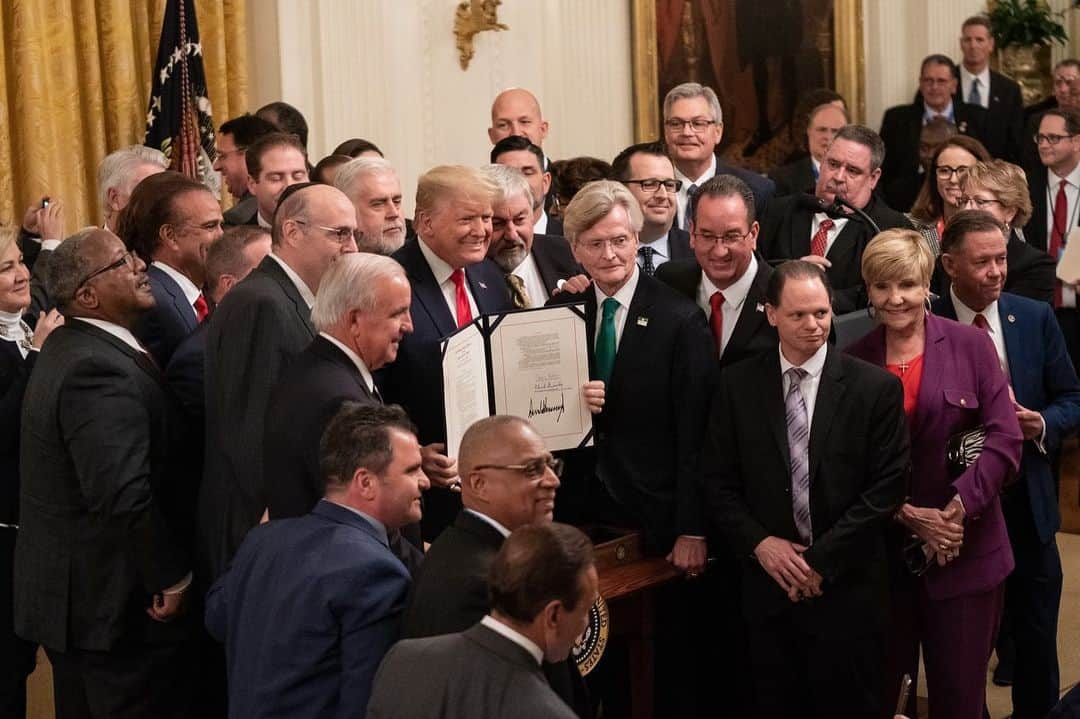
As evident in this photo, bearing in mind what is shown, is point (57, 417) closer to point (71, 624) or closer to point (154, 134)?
point (71, 624)

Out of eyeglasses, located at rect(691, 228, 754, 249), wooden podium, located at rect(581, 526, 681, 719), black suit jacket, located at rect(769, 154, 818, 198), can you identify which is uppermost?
black suit jacket, located at rect(769, 154, 818, 198)

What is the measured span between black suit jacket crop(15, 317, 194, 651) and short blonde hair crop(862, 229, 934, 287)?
230 centimetres

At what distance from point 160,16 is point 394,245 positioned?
335 centimetres

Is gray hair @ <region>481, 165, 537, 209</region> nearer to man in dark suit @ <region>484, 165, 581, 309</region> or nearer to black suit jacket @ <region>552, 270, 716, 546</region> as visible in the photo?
man in dark suit @ <region>484, 165, 581, 309</region>

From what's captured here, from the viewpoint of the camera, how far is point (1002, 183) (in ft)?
22.0

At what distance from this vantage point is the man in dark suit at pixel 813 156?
878 centimetres

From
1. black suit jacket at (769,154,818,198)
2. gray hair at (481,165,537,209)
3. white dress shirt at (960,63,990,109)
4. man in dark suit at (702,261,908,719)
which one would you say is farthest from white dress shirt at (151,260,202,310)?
white dress shirt at (960,63,990,109)

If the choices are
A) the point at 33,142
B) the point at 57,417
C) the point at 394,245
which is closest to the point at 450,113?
the point at 33,142

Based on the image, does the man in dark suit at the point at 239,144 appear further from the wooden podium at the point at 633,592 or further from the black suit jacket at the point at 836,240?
the wooden podium at the point at 633,592

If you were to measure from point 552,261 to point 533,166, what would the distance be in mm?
802

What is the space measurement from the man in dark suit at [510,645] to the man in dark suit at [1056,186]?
22.3 feet

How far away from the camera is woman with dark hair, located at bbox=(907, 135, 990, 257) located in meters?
7.44

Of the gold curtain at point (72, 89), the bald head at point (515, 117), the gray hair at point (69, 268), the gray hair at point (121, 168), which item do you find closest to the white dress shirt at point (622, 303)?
the gray hair at point (69, 268)

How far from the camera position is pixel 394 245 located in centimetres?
575
